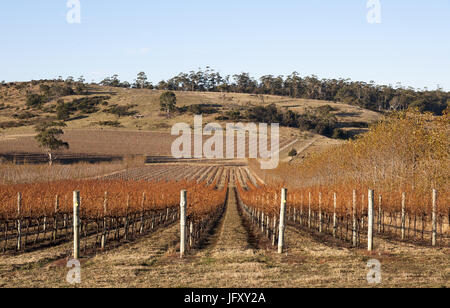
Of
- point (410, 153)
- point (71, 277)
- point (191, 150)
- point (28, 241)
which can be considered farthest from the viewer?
point (191, 150)

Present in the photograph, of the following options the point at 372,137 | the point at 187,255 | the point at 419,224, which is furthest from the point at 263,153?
the point at 187,255

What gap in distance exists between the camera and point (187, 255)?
15031 millimetres

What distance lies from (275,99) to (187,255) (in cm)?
16011

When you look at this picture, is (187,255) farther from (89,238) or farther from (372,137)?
(372,137)

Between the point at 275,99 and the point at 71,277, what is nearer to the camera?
the point at 71,277

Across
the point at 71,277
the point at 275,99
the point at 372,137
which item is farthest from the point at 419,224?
the point at 275,99

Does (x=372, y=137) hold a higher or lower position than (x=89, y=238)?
higher

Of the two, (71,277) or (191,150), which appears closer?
(71,277)

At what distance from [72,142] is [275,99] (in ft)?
271

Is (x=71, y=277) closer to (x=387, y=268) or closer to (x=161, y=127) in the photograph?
(x=387, y=268)
